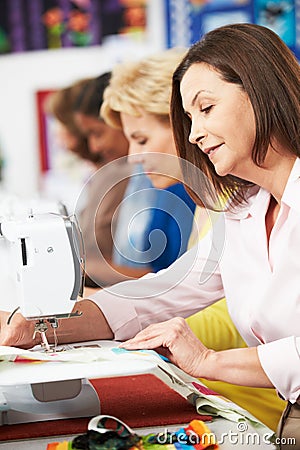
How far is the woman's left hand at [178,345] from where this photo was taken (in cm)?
136

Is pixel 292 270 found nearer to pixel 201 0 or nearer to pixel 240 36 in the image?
pixel 240 36

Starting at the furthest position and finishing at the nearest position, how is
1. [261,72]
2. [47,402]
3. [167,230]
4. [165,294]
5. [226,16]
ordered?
[226,16] → [167,230] → [165,294] → [261,72] → [47,402]

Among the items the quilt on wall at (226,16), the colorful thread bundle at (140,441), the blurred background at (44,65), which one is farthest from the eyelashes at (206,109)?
the blurred background at (44,65)

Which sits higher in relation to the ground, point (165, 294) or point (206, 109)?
point (206, 109)

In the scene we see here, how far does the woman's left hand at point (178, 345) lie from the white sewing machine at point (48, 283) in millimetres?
134

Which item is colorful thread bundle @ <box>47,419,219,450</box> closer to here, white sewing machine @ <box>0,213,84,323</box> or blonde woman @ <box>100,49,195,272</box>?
white sewing machine @ <box>0,213,84,323</box>

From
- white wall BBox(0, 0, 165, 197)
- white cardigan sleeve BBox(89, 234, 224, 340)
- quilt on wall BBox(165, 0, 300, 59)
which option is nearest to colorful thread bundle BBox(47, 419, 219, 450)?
white cardigan sleeve BBox(89, 234, 224, 340)

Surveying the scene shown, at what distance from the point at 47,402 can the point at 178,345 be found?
247 millimetres

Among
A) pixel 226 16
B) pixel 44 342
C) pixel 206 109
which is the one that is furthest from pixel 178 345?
pixel 226 16

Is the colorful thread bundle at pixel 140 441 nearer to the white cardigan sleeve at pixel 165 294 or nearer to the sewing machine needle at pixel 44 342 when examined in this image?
the sewing machine needle at pixel 44 342

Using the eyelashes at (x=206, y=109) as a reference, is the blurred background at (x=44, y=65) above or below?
below

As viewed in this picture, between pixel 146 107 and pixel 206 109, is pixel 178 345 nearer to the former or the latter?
pixel 206 109

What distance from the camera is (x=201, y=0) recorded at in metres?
4.56

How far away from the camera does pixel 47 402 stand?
1.32 meters
